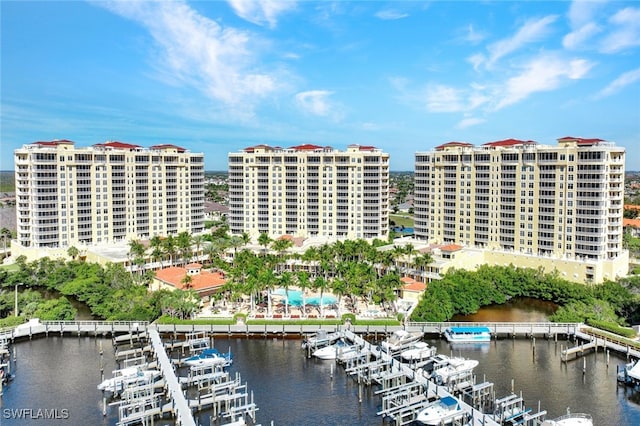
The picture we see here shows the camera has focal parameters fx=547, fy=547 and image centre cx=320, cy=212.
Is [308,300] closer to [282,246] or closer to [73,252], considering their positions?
[282,246]

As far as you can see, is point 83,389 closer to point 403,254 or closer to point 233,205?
point 403,254

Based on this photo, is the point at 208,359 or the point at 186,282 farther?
the point at 186,282

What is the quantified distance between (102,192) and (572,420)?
87.0m

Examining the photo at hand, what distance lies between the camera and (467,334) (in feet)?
203

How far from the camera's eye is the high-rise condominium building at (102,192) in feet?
316

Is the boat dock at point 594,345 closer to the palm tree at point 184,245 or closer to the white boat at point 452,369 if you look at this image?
the white boat at point 452,369

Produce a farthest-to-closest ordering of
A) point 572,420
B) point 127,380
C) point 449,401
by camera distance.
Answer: point 127,380 → point 449,401 → point 572,420

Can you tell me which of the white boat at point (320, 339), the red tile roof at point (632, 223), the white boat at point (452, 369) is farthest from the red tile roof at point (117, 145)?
the red tile roof at point (632, 223)

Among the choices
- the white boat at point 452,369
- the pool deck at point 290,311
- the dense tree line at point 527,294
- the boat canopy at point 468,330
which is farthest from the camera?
the pool deck at point 290,311

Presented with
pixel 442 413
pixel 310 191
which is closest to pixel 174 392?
pixel 442 413

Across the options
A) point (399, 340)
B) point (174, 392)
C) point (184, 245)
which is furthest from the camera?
point (184, 245)

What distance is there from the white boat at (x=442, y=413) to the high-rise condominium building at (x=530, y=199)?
46255mm

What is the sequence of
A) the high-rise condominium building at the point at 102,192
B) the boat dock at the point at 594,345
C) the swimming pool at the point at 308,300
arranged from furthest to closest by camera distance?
the high-rise condominium building at the point at 102,192 < the swimming pool at the point at 308,300 < the boat dock at the point at 594,345

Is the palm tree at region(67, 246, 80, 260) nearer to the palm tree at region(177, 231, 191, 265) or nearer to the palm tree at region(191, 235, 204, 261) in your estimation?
the palm tree at region(177, 231, 191, 265)
